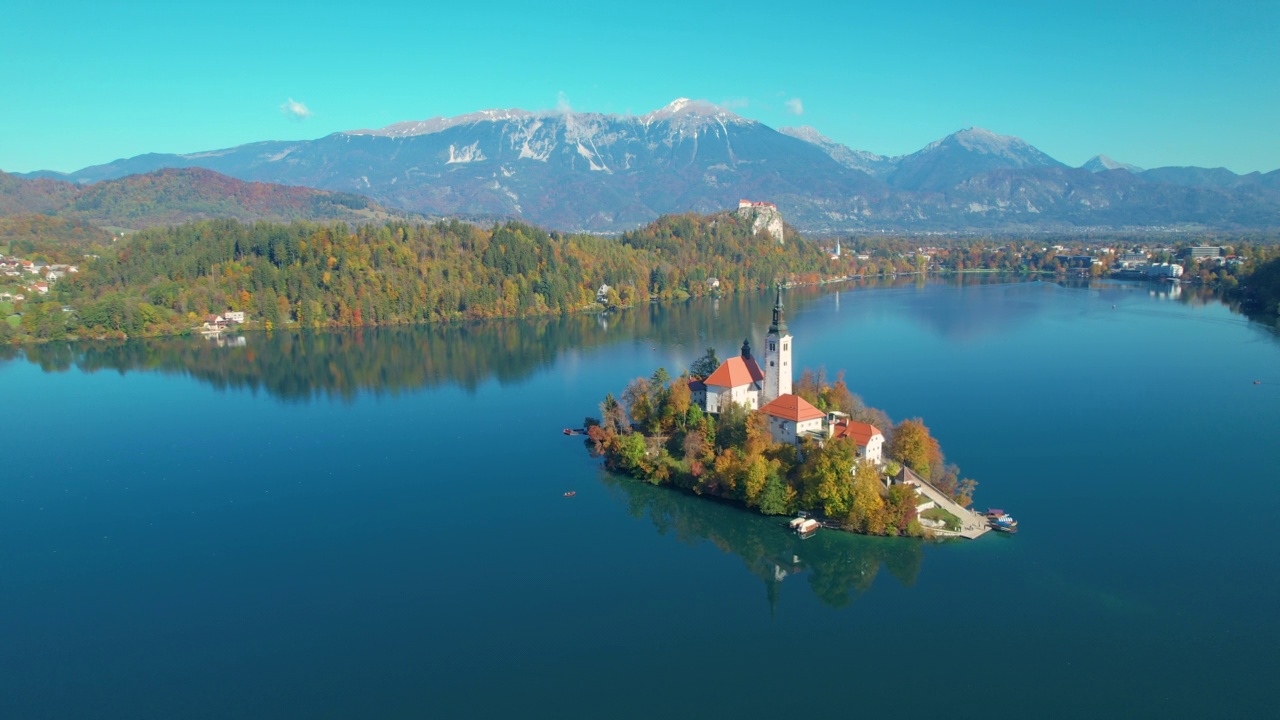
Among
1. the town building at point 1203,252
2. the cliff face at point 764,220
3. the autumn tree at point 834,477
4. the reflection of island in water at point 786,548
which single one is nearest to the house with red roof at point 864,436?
the autumn tree at point 834,477

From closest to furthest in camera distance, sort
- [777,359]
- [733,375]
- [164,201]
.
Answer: [777,359], [733,375], [164,201]

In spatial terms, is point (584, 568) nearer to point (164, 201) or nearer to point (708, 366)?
point (708, 366)

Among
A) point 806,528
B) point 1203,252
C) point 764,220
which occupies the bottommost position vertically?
point 806,528

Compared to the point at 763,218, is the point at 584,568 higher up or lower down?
lower down

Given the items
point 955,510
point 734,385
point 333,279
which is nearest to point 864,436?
point 955,510

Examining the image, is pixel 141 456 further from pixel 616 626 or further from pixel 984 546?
pixel 984 546

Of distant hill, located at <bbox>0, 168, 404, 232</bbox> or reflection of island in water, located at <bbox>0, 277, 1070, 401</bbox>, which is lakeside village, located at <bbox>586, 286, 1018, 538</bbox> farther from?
distant hill, located at <bbox>0, 168, 404, 232</bbox>
